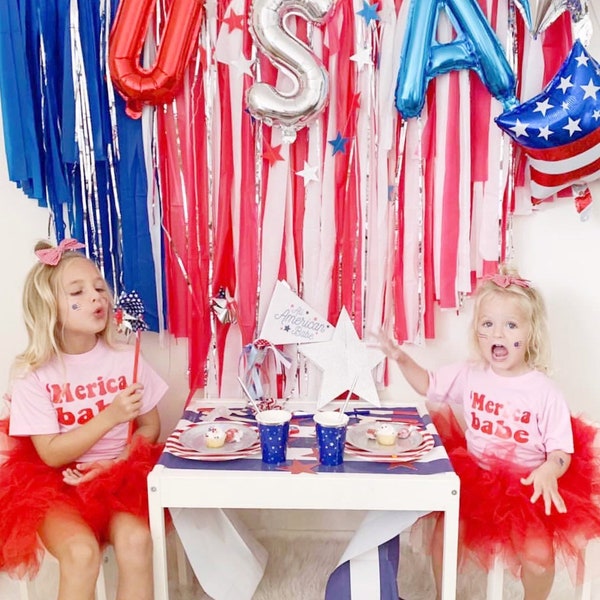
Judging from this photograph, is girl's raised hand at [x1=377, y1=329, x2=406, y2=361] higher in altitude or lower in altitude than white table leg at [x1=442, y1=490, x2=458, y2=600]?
higher

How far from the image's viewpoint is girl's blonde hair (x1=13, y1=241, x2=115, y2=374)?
4.96 feet

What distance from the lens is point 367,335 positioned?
5.80ft

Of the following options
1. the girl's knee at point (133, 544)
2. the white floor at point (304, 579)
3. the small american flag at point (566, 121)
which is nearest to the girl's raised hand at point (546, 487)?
the white floor at point (304, 579)

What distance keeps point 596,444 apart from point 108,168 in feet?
4.53

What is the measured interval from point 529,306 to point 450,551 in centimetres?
59

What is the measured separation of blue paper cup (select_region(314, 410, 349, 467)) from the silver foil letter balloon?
2.41 ft

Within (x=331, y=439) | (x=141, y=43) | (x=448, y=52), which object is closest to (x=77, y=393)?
(x=331, y=439)

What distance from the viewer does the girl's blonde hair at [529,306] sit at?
5.09 ft

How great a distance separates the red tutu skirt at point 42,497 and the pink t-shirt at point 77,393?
82 millimetres

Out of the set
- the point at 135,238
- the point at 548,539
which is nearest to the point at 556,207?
the point at 548,539

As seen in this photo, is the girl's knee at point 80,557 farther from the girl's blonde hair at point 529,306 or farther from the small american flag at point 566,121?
the small american flag at point 566,121

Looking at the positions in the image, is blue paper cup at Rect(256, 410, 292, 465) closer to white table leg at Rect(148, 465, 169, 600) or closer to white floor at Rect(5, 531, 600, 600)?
white table leg at Rect(148, 465, 169, 600)

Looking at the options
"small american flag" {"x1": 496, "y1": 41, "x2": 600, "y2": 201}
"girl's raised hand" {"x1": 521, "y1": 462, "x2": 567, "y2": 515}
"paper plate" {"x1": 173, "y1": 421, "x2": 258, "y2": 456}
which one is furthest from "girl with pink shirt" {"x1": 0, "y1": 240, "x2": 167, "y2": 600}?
"small american flag" {"x1": 496, "y1": 41, "x2": 600, "y2": 201}

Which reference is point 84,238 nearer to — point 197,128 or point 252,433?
point 197,128
